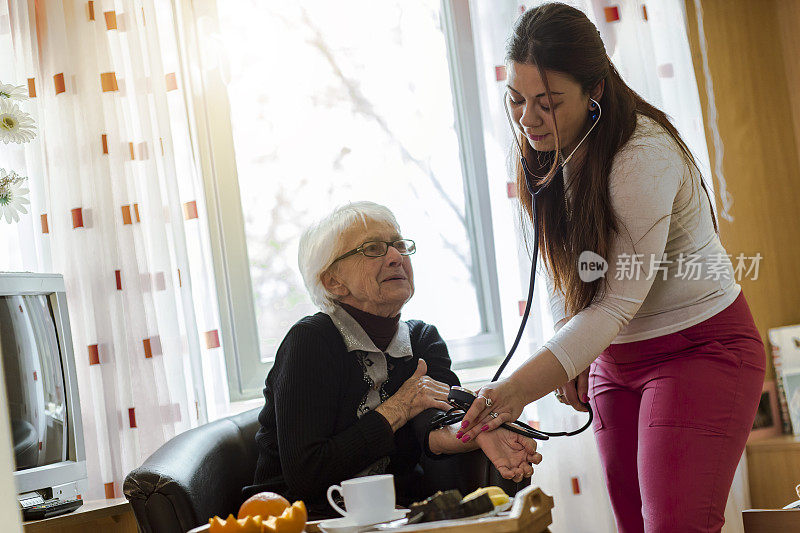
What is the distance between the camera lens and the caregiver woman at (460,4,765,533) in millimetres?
1341

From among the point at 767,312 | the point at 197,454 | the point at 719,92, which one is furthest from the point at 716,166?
the point at 197,454

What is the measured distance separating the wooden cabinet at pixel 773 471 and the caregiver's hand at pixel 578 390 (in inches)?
40.6

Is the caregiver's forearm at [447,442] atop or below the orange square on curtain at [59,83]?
below

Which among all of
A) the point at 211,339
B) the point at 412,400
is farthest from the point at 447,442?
the point at 211,339

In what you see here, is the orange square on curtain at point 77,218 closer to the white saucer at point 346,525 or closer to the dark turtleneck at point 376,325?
the dark turtleneck at point 376,325

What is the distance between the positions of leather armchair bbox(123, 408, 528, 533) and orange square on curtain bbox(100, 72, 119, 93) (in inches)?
45.0

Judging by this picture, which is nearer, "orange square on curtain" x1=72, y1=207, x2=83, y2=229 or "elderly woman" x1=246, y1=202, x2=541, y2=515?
"elderly woman" x1=246, y1=202, x2=541, y2=515

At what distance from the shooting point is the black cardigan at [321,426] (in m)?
1.50

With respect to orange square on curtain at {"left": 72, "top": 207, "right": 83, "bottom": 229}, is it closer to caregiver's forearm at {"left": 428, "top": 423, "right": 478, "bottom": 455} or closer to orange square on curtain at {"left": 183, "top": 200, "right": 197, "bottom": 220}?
orange square on curtain at {"left": 183, "top": 200, "right": 197, "bottom": 220}

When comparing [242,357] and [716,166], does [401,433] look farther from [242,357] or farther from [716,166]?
[716,166]

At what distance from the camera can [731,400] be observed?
1.37 m

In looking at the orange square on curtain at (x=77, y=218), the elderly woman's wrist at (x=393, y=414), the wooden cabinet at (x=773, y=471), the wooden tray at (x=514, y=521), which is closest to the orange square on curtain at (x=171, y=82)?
the orange square on curtain at (x=77, y=218)

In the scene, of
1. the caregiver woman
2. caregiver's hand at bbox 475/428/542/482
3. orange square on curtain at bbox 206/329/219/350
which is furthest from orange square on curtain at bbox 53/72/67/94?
caregiver's hand at bbox 475/428/542/482

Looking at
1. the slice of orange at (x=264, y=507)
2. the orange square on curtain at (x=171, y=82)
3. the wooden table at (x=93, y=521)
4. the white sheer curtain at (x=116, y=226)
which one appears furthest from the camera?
the orange square on curtain at (x=171, y=82)
